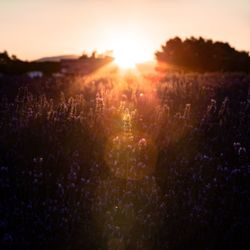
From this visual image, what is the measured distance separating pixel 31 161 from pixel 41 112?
5.53 ft

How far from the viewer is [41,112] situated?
677 cm

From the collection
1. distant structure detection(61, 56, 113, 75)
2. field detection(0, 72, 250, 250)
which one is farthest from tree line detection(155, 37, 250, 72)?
field detection(0, 72, 250, 250)

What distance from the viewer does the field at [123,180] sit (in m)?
4.12

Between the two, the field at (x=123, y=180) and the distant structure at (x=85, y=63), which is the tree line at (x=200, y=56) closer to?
the distant structure at (x=85, y=63)

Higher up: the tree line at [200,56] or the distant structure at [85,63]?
the tree line at [200,56]

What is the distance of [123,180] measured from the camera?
4.89 meters

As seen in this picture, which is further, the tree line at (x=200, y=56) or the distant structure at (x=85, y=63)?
the distant structure at (x=85, y=63)

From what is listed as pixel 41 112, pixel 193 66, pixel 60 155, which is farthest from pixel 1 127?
pixel 193 66

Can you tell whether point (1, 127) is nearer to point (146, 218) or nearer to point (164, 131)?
point (164, 131)

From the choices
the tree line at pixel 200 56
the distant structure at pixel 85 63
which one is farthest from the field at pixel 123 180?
the distant structure at pixel 85 63

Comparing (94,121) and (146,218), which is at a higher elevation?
(94,121)

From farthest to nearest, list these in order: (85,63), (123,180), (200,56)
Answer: (85,63), (200,56), (123,180)

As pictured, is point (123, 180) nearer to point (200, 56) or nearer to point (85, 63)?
point (200, 56)

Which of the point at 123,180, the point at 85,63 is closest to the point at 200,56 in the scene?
the point at 85,63
